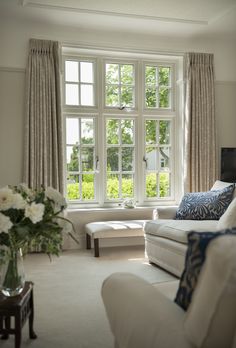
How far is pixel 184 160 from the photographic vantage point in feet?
17.7

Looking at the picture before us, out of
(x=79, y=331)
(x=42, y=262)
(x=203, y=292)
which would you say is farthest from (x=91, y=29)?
(x=203, y=292)

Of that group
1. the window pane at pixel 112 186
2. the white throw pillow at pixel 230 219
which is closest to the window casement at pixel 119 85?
the window pane at pixel 112 186

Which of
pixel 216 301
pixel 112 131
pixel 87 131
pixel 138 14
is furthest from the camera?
pixel 112 131

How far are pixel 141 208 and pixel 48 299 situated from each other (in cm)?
242

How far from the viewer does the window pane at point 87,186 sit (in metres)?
5.32

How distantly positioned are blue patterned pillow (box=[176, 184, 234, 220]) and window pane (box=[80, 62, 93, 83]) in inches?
90.4

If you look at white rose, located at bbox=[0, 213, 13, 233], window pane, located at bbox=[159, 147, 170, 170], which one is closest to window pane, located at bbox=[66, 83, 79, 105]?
window pane, located at bbox=[159, 147, 170, 170]

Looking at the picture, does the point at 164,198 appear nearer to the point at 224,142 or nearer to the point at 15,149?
the point at 224,142

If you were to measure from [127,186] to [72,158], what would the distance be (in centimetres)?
92

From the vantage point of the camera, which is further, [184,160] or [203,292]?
[184,160]

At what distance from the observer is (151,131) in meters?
5.59

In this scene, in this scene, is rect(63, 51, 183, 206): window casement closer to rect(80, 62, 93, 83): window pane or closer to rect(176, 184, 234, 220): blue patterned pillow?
rect(80, 62, 93, 83): window pane

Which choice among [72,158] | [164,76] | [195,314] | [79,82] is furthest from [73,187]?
[195,314]

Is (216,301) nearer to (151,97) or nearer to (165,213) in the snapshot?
(165,213)
